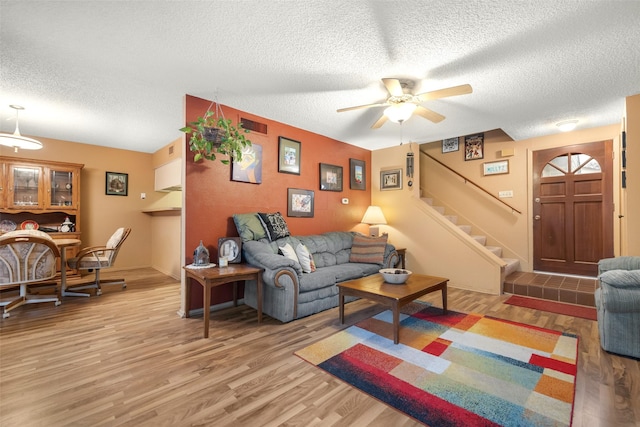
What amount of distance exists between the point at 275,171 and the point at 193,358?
103 inches

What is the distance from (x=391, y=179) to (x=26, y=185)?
20.9ft

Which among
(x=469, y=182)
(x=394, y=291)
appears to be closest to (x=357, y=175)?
(x=469, y=182)

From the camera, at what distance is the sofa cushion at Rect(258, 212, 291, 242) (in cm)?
359

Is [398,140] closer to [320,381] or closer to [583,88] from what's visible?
[583,88]

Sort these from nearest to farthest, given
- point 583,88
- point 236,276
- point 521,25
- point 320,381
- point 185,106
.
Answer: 1. point 320,381
2. point 521,25
3. point 236,276
4. point 583,88
5. point 185,106

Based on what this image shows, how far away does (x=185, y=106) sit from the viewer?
322cm

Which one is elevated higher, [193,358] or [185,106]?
[185,106]

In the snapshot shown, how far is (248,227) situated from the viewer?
347 centimetres

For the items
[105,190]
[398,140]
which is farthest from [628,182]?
[105,190]

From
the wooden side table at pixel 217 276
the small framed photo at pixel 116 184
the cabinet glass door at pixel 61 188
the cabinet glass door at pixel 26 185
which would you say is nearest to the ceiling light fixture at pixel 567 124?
the wooden side table at pixel 217 276

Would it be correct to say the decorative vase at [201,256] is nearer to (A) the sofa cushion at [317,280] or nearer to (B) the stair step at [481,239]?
(A) the sofa cushion at [317,280]

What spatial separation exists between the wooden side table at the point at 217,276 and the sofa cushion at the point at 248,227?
40 centimetres

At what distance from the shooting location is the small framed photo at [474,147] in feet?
17.4

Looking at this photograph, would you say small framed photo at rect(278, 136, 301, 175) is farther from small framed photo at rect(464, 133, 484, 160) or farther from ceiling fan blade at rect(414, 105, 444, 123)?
small framed photo at rect(464, 133, 484, 160)
